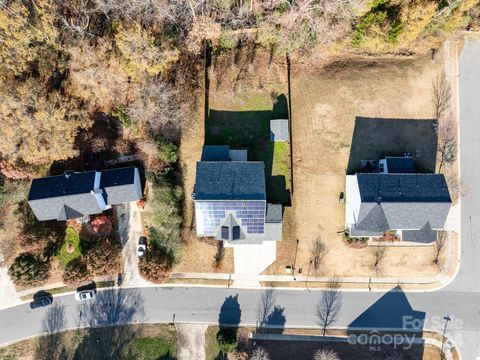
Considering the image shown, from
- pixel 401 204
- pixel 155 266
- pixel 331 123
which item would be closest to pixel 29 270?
pixel 155 266

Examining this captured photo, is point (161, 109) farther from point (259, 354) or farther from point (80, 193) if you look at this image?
point (259, 354)

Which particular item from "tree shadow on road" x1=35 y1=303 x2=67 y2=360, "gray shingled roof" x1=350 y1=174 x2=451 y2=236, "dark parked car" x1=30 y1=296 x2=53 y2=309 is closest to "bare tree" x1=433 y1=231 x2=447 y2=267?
"gray shingled roof" x1=350 y1=174 x2=451 y2=236

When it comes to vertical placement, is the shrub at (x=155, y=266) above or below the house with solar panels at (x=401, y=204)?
below

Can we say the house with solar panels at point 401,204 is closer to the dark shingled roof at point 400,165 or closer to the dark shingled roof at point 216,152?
the dark shingled roof at point 400,165

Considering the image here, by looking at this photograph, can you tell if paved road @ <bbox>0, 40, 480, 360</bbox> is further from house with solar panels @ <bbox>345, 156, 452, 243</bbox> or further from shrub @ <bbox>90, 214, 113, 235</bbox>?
shrub @ <bbox>90, 214, 113, 235</bbox>

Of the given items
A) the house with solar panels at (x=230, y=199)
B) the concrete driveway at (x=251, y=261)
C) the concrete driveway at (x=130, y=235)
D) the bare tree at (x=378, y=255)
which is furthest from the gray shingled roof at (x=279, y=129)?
the concrete driveway at (x=130, y=235)

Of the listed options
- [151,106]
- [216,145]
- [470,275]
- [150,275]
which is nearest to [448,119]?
[470,275]
